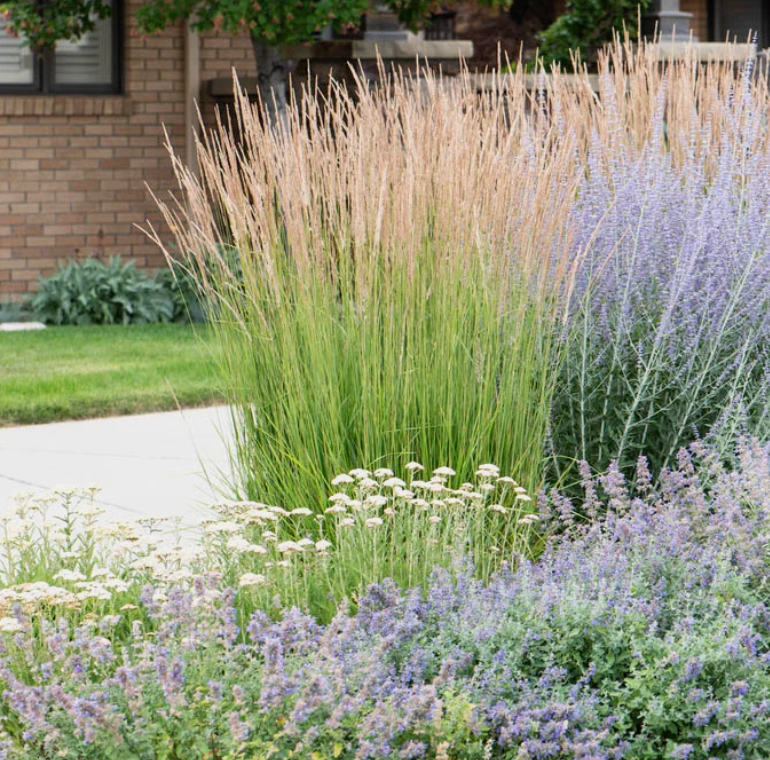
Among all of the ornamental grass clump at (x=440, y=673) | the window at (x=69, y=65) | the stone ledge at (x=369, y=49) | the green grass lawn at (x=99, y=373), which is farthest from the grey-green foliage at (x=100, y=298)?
the ornamental grass clump at (x=440, y=673)

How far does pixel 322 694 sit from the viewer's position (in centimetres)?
247

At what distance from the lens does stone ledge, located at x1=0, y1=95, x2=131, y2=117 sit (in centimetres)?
1213

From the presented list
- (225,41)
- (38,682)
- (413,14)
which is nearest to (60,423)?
(38,682)

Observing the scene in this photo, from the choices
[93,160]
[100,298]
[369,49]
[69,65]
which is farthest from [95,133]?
[369,49]

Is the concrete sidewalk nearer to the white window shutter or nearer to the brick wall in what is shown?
the brick wall

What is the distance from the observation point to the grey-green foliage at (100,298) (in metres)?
11.1

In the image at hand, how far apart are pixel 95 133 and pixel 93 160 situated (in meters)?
0.26

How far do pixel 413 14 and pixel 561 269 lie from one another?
7949 millimetres

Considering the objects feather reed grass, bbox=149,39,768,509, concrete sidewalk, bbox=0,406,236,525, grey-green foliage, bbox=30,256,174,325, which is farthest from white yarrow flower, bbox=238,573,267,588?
grey-green foliage, bbox=30,256,174,325

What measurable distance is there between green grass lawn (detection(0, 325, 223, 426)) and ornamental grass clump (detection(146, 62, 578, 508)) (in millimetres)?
1773

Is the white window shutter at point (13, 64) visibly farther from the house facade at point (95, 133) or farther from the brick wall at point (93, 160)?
the brick wall at point (93, 160)

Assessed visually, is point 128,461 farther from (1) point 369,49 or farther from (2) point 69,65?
(2) point 69,65

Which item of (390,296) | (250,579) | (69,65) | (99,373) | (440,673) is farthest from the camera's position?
(69,65)

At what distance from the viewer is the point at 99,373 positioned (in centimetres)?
812
